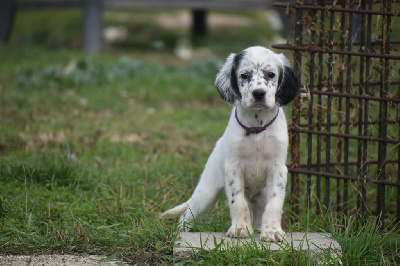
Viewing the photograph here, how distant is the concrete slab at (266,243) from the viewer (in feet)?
11.5

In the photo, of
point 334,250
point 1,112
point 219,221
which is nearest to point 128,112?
point 1,112

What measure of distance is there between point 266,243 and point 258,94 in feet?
2.76

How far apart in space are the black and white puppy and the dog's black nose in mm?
42

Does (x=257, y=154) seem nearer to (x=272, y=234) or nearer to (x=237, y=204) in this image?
(x=237, y=204)

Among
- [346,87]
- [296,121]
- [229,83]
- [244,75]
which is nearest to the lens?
[244,75]

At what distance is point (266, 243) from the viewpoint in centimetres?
358

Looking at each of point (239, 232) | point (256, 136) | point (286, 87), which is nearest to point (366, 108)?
point (286, 87)

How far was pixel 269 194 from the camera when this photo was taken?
12.7ft

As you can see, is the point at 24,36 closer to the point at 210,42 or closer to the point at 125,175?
the point at 210,42

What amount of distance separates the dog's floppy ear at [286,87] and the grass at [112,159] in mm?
751

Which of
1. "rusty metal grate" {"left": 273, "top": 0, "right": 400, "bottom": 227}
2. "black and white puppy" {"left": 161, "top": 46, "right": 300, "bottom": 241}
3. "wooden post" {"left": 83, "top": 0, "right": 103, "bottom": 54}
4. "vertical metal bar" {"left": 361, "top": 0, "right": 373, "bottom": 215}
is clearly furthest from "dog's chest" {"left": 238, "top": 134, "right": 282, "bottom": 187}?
"wooden post" {"left": 83, "top": 0, "right": 103, "bottom": 54}

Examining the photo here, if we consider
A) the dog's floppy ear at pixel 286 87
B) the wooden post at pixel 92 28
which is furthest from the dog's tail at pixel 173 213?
the wooden post at pixel 92 28

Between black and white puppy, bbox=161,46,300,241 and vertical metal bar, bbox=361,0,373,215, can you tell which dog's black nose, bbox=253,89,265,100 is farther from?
vertical metal bar, bbox=361,0,373,215

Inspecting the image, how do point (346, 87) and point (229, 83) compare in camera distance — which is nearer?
point (229, 83)
